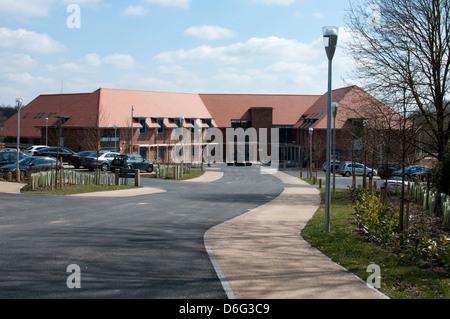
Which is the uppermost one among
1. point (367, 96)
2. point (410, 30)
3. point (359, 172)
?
point (410, 30)

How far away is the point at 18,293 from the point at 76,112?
4781 centimetres

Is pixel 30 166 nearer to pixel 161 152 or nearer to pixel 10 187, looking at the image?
pixel 10 187

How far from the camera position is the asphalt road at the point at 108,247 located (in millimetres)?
7054

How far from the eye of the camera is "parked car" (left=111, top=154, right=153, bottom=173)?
113 ft

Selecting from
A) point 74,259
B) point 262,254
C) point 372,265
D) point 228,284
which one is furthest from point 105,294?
point 372,265

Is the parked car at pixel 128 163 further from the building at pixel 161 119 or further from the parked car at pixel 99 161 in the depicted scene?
the building at pixel 161 119

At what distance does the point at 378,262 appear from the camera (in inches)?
348

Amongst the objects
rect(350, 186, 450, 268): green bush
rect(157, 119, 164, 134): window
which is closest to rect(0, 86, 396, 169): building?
rect(157, 119, 164, 134): window

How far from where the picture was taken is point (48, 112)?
5788 centimetres

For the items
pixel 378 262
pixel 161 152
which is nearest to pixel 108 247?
pixel 378 262

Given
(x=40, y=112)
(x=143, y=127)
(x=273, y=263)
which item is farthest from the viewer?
(x=40, y=112)

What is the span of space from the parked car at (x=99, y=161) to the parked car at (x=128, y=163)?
0.97m

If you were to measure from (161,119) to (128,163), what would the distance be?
2165 cm
